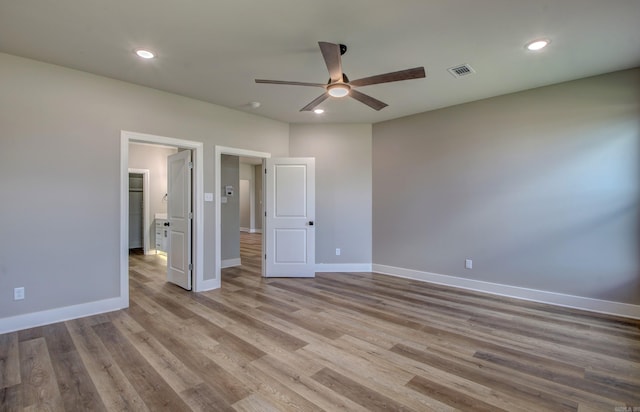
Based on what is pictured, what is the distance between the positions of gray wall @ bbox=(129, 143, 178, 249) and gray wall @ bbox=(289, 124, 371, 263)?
147 inches

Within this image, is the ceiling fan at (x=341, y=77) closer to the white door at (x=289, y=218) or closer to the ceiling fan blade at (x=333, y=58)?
the ceiling fan blade at (x=333, y=58)

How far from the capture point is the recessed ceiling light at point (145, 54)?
9.61 feet

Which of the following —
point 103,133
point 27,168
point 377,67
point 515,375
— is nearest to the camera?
point 515,375

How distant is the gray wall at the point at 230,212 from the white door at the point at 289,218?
124 centimetres

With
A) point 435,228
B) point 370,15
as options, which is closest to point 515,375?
point 435,228

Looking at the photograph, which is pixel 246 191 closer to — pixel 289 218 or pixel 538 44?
pixel 289 218

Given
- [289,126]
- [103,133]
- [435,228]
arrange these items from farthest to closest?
[289,126]
[435,228]
[103,133]

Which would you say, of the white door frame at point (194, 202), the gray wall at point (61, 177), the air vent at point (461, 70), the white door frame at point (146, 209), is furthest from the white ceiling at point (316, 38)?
the white door frame at point (146, 209)

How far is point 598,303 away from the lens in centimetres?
353

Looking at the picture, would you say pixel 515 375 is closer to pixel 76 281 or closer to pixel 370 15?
pixel 370 15

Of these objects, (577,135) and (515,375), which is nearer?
(515,375)

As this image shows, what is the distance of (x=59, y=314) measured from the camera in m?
3.21

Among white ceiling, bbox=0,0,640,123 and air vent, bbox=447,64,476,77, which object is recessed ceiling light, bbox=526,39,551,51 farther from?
air vent, bbox=447,64,476,77

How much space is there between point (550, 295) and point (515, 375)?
217cm
